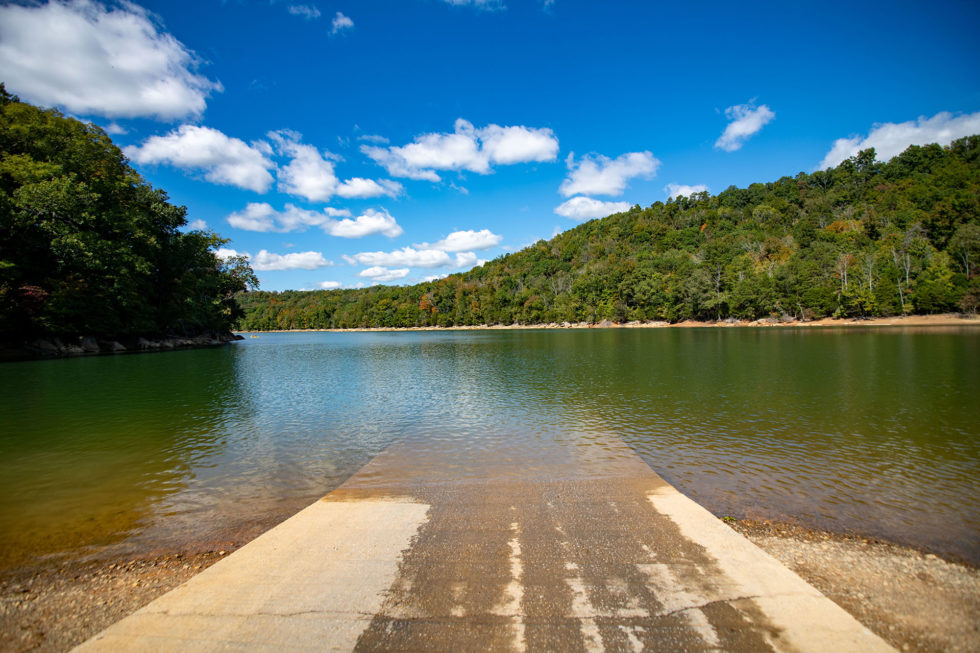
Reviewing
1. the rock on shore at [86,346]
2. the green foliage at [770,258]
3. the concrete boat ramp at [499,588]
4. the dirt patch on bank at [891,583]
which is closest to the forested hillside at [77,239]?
the rock on shore at [86,346]

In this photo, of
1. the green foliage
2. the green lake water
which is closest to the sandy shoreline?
the green lake water

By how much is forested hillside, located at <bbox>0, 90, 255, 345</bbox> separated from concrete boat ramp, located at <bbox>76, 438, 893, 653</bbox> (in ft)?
165

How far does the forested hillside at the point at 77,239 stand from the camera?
39.9 metres

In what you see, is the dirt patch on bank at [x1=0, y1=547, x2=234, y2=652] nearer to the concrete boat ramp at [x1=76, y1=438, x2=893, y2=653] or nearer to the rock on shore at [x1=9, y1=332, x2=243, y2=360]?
the concrete boat ramp at [x1=76, y1=438, x2=893, y2=653]

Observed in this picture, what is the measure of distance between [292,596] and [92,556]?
4.43m

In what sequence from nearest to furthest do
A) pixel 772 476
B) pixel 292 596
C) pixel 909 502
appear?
pixel 292 596, pixel 909 502, pixel 772 476

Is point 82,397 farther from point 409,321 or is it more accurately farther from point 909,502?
point 409,321

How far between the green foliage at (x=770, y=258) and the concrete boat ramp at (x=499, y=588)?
9988 cm

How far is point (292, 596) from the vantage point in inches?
180

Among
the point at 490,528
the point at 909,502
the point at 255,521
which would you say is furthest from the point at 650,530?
the point at 255,521

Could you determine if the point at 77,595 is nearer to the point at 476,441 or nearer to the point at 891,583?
the point at 476,441

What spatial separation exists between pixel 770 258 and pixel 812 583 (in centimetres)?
13143

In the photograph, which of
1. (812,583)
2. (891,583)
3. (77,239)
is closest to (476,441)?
(812,583)

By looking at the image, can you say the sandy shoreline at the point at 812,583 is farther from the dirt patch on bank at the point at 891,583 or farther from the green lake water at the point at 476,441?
the green lake water at the point at 476,441
